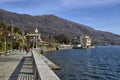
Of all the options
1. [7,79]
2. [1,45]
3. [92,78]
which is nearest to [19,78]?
[7,79]

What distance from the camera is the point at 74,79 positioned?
30.5 m

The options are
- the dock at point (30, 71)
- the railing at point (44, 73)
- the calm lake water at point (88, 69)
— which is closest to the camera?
the railing at point (44, 73)

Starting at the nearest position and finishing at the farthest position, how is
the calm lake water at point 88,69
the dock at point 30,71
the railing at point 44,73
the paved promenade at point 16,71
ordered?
the railing at point 44,73 → the dock at point 30,71 → the paved promenade at point 16,71 → the calm lake water at point 88,69

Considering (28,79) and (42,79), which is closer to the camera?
(42,79)

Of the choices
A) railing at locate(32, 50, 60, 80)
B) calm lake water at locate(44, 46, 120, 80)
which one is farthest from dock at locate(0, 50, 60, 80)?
calm lake water at locate(44, 46, 120, 80)

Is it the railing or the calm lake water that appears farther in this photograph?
the calm lake water

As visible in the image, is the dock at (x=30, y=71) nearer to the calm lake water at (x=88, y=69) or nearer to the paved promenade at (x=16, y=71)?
the paved promenade at (x=16, y=71)

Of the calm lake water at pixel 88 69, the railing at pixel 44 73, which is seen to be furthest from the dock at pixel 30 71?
the calm lake water at pixel 88 69

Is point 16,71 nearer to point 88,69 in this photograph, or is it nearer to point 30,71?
point 30,71

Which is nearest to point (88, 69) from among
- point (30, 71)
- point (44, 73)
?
point (30, 71)

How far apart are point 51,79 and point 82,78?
70.9 ft

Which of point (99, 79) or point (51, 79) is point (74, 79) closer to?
point (99, 79)

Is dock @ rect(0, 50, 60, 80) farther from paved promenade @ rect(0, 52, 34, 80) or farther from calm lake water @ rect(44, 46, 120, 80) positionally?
calm lake water @ rect(44, 46, 120, 80)

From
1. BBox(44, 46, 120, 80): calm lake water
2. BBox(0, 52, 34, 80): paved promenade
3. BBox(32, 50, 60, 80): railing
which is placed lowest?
BBox(44, 46, 120, 80): calm lake water
